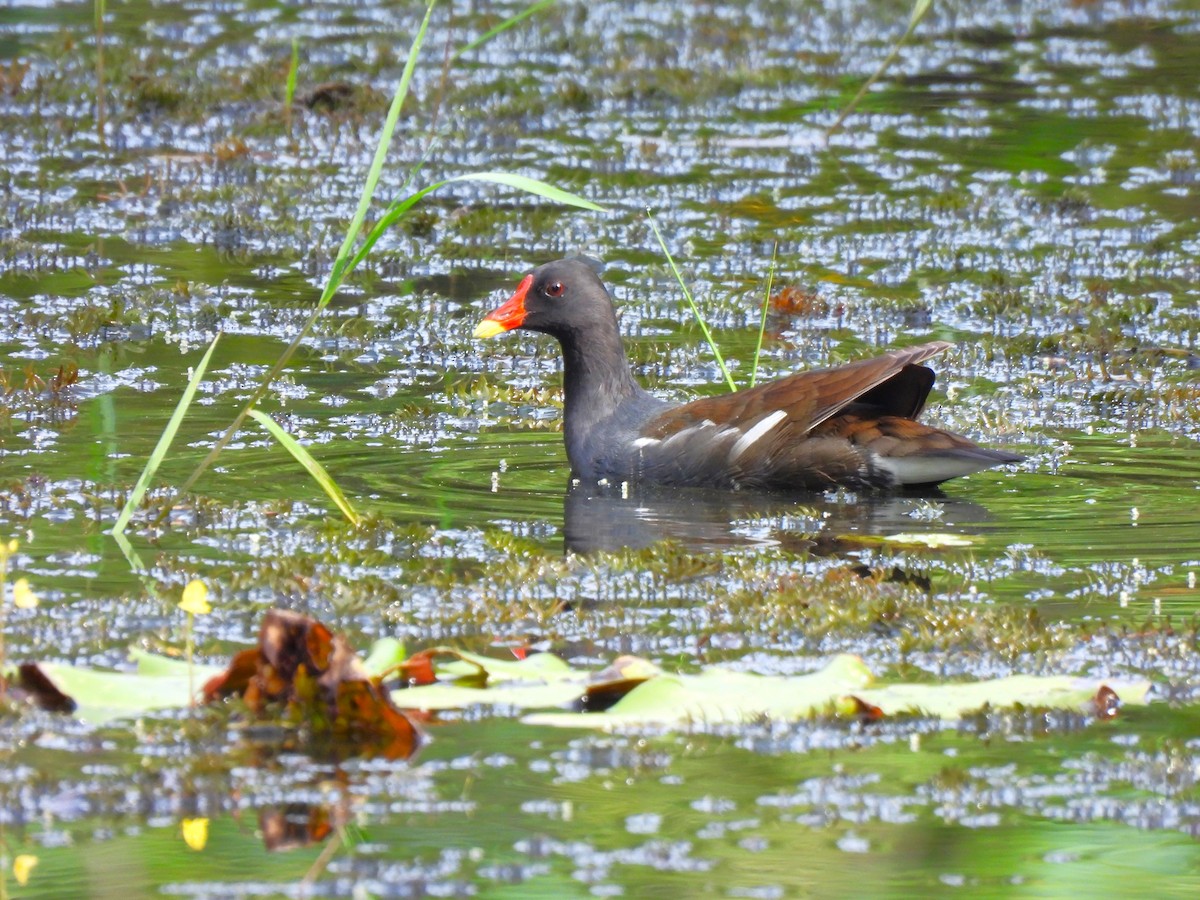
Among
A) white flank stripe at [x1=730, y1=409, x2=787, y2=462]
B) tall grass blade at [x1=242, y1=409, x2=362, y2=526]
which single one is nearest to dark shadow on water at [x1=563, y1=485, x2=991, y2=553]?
white flank stripe at [x1=730, y1=409, x2=787, y2=462]

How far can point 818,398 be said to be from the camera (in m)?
8.05

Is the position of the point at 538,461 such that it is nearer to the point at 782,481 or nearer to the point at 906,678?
the point at 782,481

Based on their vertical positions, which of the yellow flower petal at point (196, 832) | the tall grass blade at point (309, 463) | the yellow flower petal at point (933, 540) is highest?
the tall grass blade at point (309, 463)

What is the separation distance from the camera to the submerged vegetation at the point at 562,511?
4629 millimetres

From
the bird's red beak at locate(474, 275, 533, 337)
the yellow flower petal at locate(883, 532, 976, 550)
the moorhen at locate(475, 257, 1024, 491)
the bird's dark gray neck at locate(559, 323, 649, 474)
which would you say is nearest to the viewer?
the yellow flower petal at locate(883, 532, 976, 550)

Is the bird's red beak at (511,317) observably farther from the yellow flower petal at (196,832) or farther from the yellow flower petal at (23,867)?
the yellow flower petal at (23,867)

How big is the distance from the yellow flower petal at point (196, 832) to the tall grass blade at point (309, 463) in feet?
6.22

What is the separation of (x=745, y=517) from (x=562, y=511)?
678 millimetres

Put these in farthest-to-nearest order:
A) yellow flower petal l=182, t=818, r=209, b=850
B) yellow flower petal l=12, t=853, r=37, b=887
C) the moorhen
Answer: the moorhen < yellow flower petal l=182, t=818, r=209, b=850 < yellow flower petal l=12, t=853, r=37, b=887

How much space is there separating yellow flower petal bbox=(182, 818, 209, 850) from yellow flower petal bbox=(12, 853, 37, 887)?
0.32 meters

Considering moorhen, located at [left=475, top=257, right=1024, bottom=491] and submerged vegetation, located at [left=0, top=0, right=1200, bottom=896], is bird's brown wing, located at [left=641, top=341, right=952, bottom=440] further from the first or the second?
submerged vegetation, located at [left=0, top=0, right=1200, bottom=896]

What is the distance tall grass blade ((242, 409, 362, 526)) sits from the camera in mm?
6375

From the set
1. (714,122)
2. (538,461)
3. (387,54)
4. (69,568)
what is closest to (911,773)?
(69,568)

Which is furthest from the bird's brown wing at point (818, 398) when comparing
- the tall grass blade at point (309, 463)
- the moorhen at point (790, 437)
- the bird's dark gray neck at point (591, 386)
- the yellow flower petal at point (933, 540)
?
the tall grass blade at point (309, 463)
